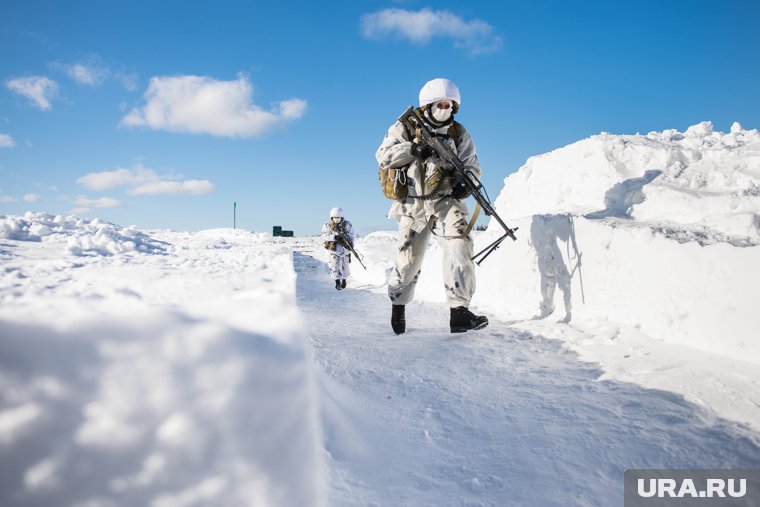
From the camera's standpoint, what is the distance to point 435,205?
3.63m

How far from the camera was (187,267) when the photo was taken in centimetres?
116

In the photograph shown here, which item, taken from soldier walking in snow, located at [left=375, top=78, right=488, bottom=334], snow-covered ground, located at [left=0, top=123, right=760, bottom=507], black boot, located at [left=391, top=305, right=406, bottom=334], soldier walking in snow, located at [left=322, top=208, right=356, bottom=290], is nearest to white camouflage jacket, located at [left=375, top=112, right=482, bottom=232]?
soldier walking in snow, located at [left=375, top=78, right=488, bottom=334]

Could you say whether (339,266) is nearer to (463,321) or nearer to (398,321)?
(398,321)

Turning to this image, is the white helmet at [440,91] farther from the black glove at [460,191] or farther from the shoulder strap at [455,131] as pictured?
the black glove at [460,191]

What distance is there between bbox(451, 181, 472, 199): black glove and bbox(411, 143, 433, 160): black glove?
1.22 feet

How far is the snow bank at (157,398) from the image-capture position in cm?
59

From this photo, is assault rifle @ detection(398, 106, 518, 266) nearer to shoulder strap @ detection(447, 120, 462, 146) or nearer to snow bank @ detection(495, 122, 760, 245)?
shoulder strap @ detection(447, 120, 462, 146)

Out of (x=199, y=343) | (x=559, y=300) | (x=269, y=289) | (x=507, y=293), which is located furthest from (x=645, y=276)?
(x=199, y=343)

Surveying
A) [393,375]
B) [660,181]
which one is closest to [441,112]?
[660,181]

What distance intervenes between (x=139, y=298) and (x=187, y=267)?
46cm

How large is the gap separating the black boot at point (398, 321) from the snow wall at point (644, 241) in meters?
1.22

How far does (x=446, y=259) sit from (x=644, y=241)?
1.47 meters

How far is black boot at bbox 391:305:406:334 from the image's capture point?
354 cm

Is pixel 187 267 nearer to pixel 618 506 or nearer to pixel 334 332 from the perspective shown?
pixel 618 506
